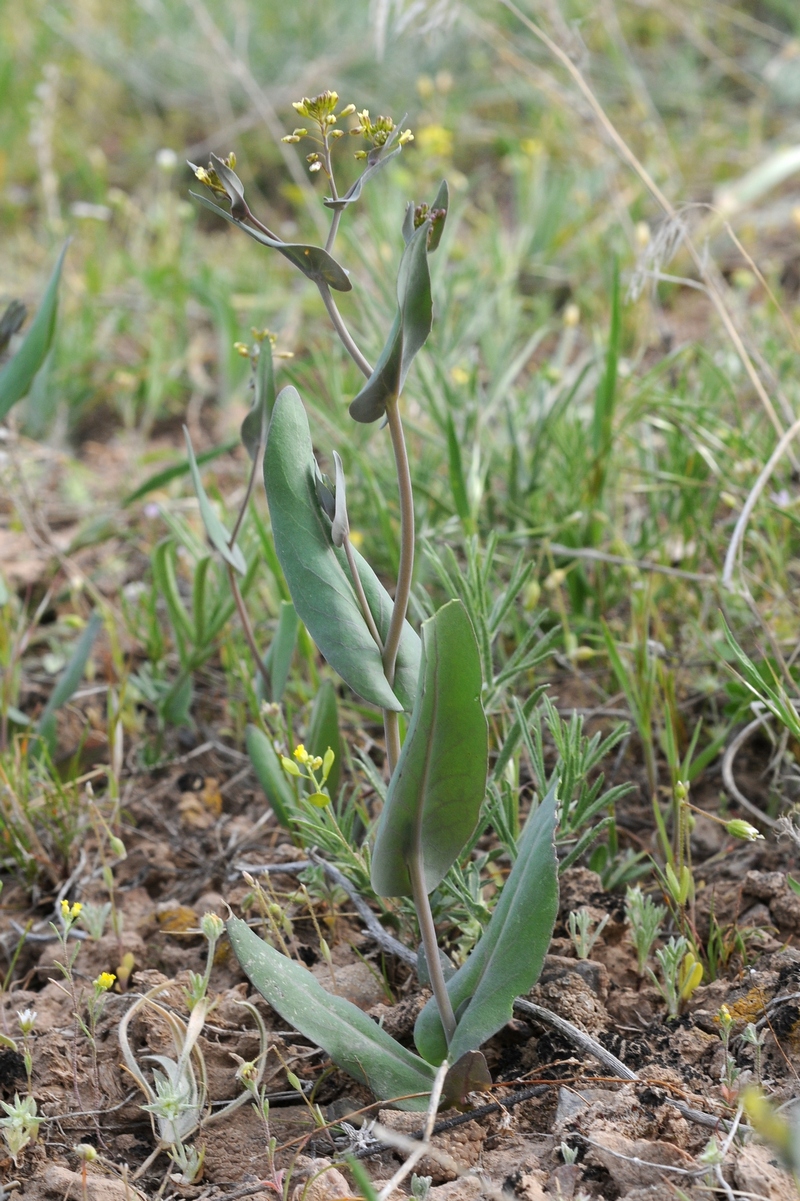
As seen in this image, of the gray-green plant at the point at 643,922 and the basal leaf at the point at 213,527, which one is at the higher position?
the basal leaf at the point at 213,527

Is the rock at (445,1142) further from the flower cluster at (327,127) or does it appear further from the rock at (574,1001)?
the flower cluster at (327,127)

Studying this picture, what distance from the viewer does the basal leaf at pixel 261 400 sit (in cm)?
124

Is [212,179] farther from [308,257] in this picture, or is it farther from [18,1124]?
[18,1124]

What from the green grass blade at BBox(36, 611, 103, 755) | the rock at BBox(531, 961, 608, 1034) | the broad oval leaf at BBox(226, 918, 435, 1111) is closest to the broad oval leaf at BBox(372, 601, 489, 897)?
the broad oval leaf at BBox(226, 918, 435, 1111)

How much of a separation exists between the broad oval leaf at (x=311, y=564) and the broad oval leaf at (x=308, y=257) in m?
0.11

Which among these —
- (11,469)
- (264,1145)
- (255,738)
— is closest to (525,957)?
(264,1145)

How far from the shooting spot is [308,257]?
2.90 ft

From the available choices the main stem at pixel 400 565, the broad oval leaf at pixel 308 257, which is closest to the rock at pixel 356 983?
the main stem at pixel 400 565

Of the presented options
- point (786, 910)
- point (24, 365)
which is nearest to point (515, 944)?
point (786, 910)

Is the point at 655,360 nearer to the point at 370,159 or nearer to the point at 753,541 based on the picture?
the point at 753,541

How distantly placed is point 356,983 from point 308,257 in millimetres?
847

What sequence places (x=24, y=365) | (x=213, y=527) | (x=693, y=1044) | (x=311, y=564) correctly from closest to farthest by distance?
(x=311, y=564), (x=693, y=1044), (x=213, y=527), (x=24, y=365)

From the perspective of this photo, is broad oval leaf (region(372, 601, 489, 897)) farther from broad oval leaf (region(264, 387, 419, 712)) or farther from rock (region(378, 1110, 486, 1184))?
rock (region(378, 1110, 486, 1184))

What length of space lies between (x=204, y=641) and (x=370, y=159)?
92 centimetres
